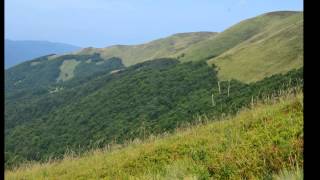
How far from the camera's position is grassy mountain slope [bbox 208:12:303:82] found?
3654 inches

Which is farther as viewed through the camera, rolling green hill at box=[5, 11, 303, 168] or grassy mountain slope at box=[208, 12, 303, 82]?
grassy mountain slope at box=[208, 12, 303, 82]

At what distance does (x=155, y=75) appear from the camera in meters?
151

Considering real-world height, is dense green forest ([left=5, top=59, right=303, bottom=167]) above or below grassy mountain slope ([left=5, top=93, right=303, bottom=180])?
below

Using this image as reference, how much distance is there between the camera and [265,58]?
4013 inches

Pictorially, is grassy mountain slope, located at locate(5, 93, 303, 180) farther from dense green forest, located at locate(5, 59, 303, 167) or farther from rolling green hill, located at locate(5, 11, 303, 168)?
dense green forest, located at locate(5, 59, 303, 167)

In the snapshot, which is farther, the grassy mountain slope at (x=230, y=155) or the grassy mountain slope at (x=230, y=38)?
the grassy mountain slope at (x=230, y=38)

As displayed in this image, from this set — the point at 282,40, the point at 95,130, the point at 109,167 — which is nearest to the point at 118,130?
the point at 95,130

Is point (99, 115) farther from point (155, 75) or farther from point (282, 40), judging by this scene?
point (282, 40)

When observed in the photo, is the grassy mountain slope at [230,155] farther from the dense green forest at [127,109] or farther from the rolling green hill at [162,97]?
the dense green forest at [127,109]

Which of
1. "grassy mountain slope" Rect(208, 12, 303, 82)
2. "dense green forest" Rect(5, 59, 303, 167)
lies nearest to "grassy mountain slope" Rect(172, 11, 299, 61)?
"dense green forest" Rect(5, 59, 303, 167)

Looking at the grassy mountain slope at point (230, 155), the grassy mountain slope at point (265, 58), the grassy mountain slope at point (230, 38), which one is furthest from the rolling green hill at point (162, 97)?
the grassy mountain slope at point (230, 155)

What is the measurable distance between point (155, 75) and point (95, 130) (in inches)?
1692

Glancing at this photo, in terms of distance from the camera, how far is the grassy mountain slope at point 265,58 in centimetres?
9281
